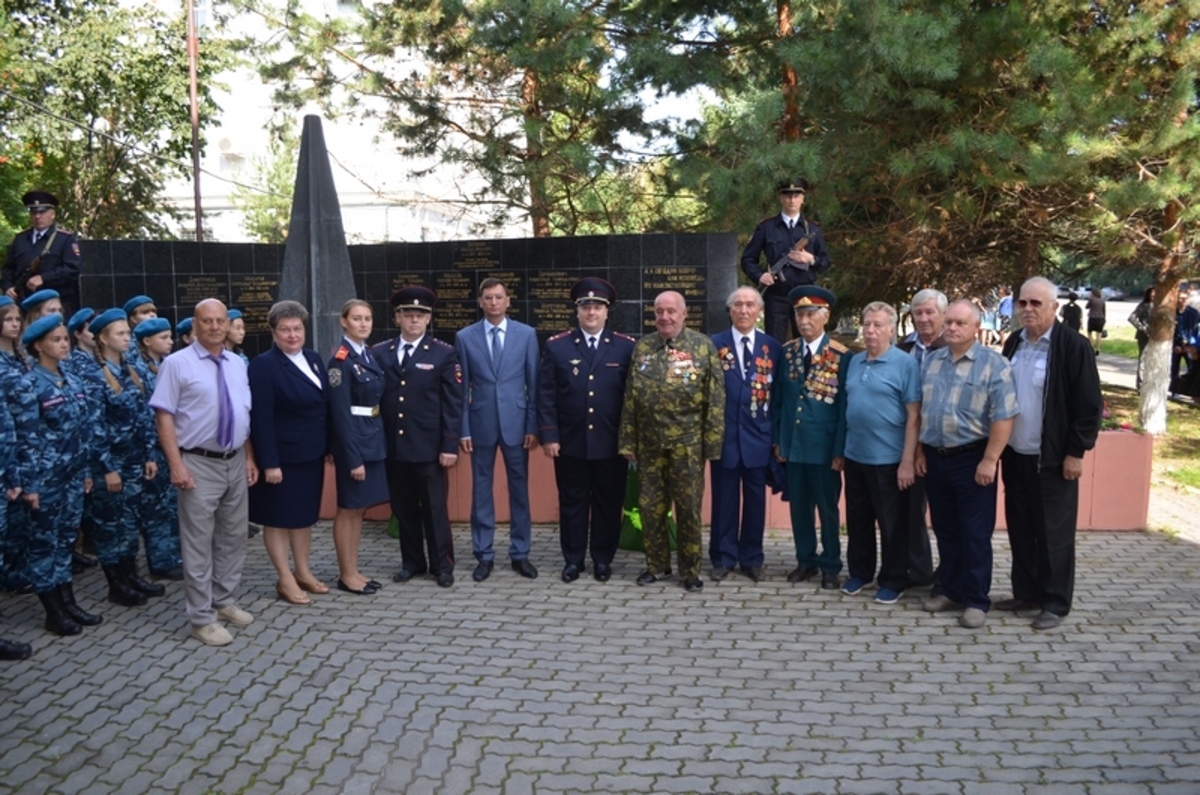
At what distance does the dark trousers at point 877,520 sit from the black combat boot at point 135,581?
442 cm

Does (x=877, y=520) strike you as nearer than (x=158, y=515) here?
Yes

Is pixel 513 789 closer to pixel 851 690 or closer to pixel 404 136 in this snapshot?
pixel 851 690

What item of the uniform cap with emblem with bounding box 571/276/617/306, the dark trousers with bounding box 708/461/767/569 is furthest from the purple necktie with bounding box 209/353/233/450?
the dark trousers with bounding box 708/461/767/569

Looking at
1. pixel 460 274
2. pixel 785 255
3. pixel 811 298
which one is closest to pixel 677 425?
pixel 811 298

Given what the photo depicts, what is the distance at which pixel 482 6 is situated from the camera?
39.0 ft

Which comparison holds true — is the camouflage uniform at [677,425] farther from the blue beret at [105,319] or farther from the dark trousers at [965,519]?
the blue beret at [105,319]

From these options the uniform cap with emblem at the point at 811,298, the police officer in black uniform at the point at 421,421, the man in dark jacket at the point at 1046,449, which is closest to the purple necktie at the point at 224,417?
the police officer in black uniform at the point at 421,421

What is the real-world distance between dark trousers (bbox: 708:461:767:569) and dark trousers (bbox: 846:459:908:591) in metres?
0.59

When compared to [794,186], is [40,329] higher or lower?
lower

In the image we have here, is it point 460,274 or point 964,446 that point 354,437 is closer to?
point 964,446

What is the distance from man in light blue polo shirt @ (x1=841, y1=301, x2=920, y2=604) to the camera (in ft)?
20.8

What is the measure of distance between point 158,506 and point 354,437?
154 centimetres

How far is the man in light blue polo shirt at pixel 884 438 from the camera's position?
250 inches

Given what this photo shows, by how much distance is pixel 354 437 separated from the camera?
21.6ft
